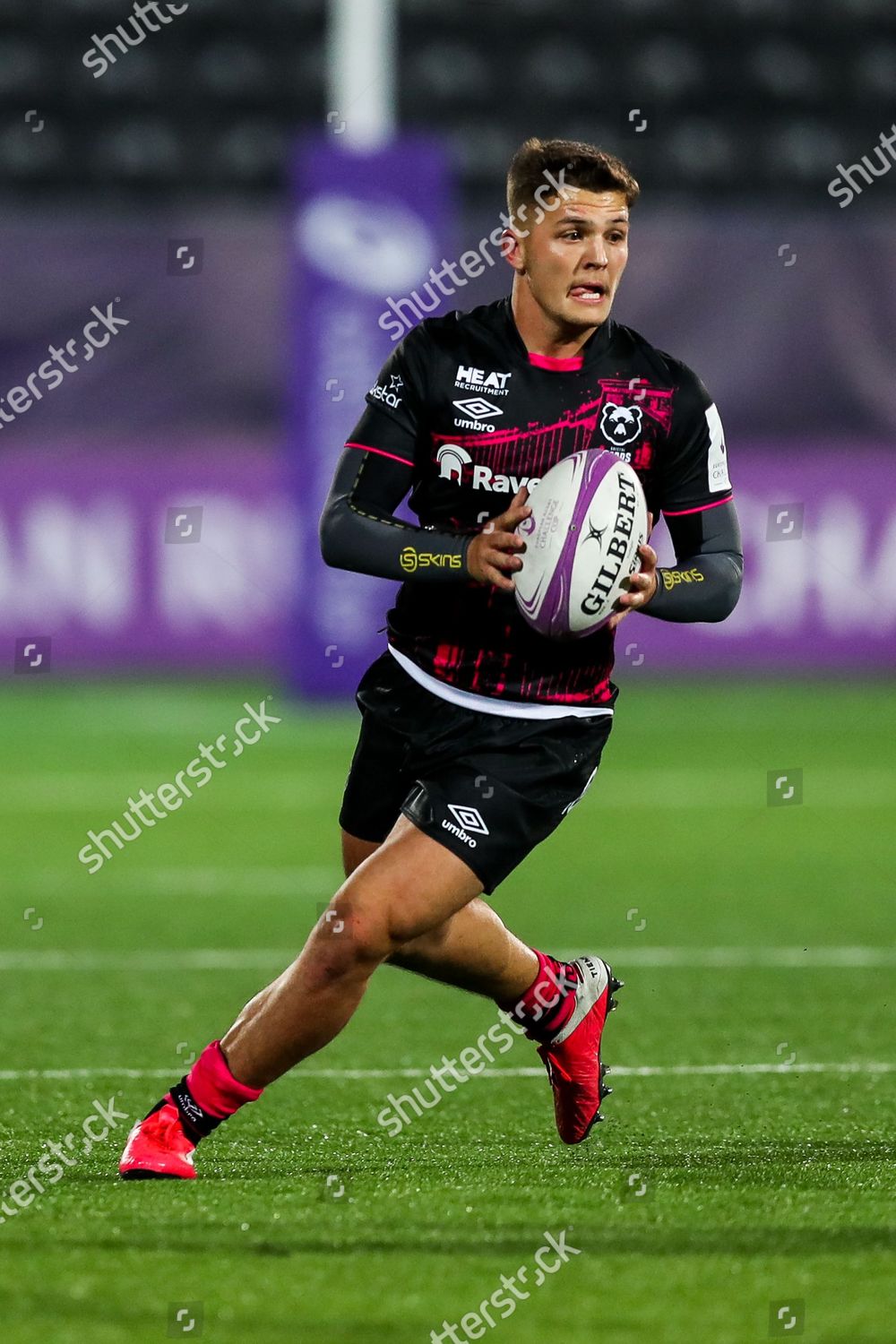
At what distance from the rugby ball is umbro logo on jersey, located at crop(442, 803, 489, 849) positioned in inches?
14.9

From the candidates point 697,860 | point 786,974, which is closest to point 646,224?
point 697,860

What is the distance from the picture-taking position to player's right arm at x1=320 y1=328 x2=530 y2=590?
430cm

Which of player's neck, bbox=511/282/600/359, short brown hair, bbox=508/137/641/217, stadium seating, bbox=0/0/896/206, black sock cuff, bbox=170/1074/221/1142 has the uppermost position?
stadium seating, bbox=0/0/896/206

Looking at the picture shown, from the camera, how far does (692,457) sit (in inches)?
184

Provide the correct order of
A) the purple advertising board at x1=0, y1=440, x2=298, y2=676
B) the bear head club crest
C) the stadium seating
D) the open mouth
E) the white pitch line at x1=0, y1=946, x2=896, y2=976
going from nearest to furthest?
the open mouth < the bear head club crest < the white pitch line at x1=0, y1=946, x2=896, y2=976 < the purple advertising board at x1=0, y1=440, x2=298, y2=676 < the stadium seating

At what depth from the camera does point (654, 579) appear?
4.34m

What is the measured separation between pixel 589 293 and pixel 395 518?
23.1 inches

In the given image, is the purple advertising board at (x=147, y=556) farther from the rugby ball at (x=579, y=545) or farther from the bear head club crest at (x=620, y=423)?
the rugby ball at (x=579, y=545)

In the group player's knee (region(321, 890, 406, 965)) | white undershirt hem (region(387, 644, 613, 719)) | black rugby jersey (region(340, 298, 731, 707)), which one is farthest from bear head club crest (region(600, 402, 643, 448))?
player's knee (region(321, 890, 406, 965))

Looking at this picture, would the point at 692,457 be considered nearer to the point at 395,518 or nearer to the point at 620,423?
the point at 620,423

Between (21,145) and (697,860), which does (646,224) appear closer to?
(21,145)

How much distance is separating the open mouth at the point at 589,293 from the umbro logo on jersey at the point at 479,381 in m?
0.23

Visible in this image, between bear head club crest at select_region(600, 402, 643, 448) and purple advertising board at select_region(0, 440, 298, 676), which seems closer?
bear head club crest at select_region(600, 402, 643, 448)

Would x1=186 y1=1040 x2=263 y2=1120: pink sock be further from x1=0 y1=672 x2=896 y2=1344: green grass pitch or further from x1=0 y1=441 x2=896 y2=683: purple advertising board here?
x1=0 y1=441 x2=896 y2=683: purple advertising board
